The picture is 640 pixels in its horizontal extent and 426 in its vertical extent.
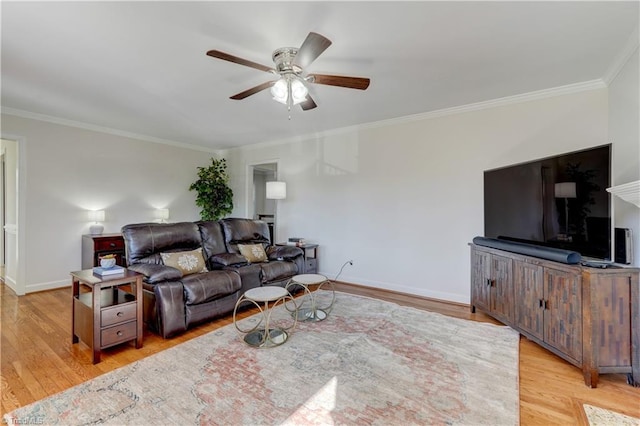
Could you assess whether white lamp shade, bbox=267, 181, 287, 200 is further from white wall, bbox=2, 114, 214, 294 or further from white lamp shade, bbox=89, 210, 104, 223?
white lamp shade, bbox=89, 210, 104, 223

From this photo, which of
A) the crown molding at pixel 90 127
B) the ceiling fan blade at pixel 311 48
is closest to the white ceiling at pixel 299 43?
the crown molding at pixel 90 127

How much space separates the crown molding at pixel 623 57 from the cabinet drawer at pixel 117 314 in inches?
178

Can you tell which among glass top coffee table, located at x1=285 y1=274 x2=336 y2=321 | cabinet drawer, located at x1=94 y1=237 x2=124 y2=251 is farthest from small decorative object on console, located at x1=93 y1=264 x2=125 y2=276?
cabinet drawer, located at x1=94 y1=237 x2=124 y2=251

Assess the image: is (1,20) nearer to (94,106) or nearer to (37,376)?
(94,106)

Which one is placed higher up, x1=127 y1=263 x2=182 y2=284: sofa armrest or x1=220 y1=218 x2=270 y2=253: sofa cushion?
x1=220 y1=218 x2=270 y2=253: sofa cushion

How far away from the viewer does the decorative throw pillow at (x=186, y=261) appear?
305cm

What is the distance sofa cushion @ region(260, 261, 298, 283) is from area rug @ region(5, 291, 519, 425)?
902 mm

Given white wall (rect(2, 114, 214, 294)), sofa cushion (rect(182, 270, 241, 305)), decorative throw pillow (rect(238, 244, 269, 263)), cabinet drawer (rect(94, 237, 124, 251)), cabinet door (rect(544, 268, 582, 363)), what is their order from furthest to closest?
cabinet drawer (rect(94, 237, 124, 251)) < white wall (rect(2, 114, 214, 294)) < decorative throw pillow (rect(238, 244, 269, 263)) < sofa cushion (rect(182, 270, 241, 305)) < cabinet door (rect(544, 268, 582, 363))

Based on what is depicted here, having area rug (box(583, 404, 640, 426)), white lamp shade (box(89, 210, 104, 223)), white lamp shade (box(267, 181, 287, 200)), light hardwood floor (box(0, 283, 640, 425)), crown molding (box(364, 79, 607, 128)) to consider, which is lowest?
area rug (box(583, 404, 640, 426))

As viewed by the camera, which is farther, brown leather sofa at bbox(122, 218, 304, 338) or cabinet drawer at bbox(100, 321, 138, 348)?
brown leather sofa at bbox(122, 218, 304, 338)

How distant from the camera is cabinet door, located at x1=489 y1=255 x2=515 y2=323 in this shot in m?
2.72

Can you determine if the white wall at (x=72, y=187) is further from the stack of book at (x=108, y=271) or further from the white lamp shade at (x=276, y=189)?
the stack of book at (x=108, y=271)

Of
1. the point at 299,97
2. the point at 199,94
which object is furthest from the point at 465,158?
the point at 199,94

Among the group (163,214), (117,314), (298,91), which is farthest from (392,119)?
(163,214)
